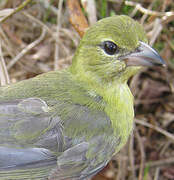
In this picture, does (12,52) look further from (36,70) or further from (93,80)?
(93,80)

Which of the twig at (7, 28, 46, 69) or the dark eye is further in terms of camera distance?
the twig at (7, 28, 46, 69)

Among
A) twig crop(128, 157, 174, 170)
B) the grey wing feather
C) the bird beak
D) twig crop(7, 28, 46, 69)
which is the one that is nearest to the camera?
the grey wing feather

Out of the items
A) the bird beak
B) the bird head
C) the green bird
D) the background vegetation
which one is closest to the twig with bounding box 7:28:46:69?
the background vegetation

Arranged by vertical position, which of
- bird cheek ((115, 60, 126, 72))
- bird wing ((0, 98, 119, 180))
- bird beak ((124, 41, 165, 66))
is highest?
bird beak ((124, 41, 165, 66))

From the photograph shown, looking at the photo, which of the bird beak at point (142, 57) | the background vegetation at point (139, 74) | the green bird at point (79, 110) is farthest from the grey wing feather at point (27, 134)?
the background vegetation at point (139, 74)

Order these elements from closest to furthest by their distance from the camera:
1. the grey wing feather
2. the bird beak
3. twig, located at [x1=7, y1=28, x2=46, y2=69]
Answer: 1. the grey wing feather
2. the bird beak
3. twig, located at [x1=7, y1=28, x2=46, y2=69]

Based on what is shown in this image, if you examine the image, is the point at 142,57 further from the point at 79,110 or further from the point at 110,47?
the point at 79,110

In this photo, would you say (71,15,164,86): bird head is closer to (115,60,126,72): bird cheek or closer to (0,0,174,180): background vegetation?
(115,60,126,72): bird cheek

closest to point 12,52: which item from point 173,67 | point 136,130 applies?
point 136,130
